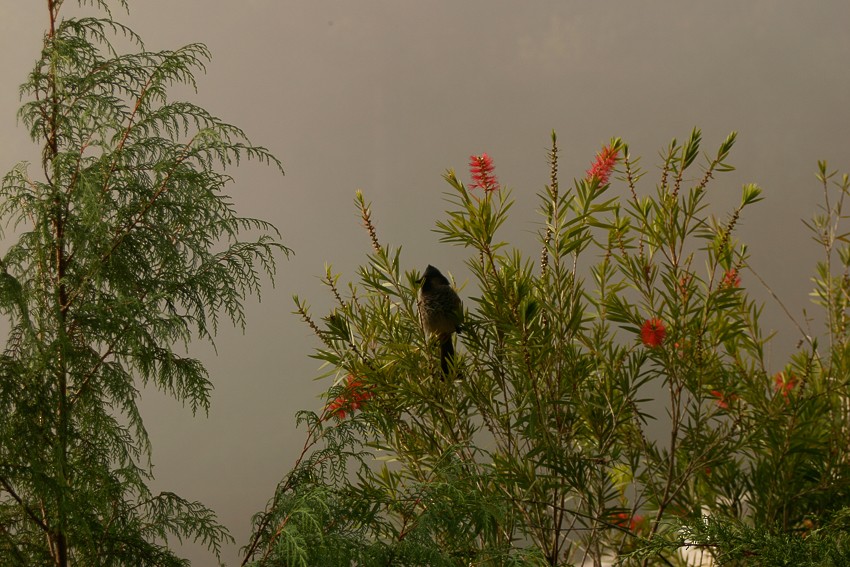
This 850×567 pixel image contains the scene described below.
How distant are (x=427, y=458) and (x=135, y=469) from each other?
0.84 metres

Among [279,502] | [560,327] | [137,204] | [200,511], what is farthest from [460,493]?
[137,204]

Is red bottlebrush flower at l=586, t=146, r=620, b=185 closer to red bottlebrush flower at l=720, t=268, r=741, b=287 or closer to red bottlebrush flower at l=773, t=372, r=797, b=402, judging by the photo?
red bottlebrush flower at l=720, t=268, r=741, b=287

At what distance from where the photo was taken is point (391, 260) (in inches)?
92.7

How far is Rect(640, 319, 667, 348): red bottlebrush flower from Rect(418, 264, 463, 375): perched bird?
0.51m

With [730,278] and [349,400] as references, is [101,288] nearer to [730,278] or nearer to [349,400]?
[349,400]

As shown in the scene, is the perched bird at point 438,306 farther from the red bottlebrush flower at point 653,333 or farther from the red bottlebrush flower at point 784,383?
the red bottlebrush flower at point 784,383

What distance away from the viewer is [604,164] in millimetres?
2314

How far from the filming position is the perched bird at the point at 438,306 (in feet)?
7.09

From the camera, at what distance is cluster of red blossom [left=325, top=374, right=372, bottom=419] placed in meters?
2.18

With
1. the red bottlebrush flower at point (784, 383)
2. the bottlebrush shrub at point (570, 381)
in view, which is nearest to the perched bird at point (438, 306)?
the bottlebrush shrub at point (570, 381)

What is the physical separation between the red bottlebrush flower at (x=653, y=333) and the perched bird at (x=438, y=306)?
515 millimetres

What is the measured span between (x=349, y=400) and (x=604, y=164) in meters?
0.97

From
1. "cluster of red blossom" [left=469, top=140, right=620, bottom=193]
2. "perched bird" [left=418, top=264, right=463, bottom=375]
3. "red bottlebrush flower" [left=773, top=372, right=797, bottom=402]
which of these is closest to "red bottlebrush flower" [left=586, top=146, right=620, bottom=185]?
"cluster of red blossom" [left=469, top=140, right=620, bottom=193]

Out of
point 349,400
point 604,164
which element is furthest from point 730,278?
point 349,400
